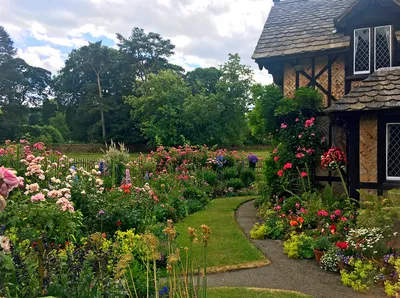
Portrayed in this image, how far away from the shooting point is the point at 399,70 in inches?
342

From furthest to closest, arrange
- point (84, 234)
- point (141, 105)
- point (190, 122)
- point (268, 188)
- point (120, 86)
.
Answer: point (120, 86) < point (141, 105) < point (190, 122) < point (268, 188) < point (84, 234)

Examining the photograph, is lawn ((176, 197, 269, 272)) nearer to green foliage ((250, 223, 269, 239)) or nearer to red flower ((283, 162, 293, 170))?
green foliage ((250, 223, 269, 239))

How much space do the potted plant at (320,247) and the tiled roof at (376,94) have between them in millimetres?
3243

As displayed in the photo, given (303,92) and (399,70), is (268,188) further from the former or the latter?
(399,70)

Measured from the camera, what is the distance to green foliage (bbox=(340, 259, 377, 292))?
17.1 ft

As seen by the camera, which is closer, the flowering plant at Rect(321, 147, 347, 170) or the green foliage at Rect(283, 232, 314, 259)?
the green foliage at Rect(283, 232, 314, 259)

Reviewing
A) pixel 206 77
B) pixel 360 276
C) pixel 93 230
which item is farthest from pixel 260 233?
pixel 206 77

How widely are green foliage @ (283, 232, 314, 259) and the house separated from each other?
2.37 meters

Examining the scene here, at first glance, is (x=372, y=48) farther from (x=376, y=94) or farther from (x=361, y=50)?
(x=376, y=94)

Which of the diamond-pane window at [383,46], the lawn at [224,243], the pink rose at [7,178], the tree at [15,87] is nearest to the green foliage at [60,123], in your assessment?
the tree at [15,87]

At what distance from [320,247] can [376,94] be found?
4.01m

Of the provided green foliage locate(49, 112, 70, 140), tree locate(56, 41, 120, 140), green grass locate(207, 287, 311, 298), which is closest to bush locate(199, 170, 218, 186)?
green grass locate(207, 287, 311, 298)

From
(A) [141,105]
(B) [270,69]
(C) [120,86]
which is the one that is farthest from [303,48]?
(C) [120,86]

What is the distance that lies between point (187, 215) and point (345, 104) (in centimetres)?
533
